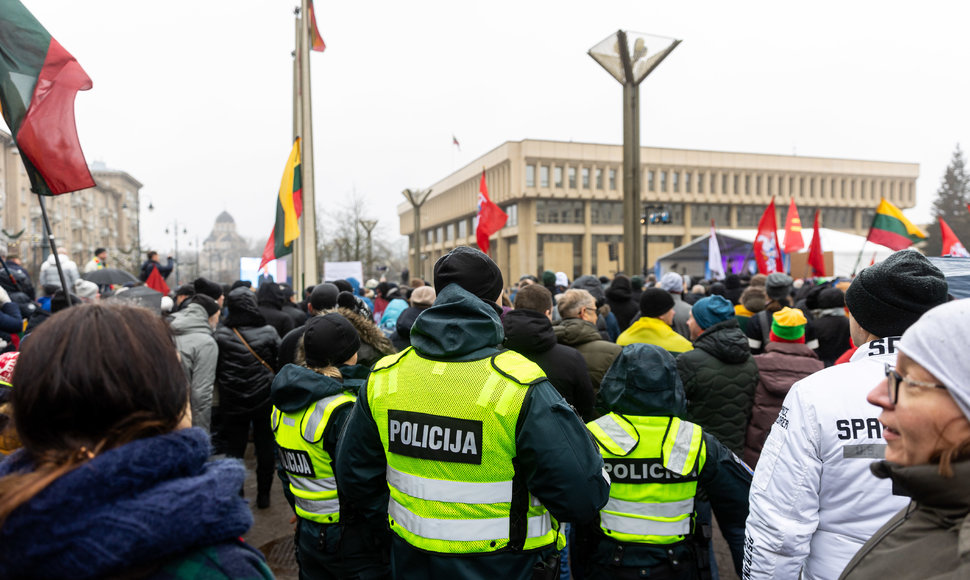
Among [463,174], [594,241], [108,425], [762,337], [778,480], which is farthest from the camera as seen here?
[463,174]

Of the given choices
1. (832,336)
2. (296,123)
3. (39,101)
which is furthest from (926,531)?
(296,123)

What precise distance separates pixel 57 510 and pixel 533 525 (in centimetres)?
157

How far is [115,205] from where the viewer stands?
82.0 meters

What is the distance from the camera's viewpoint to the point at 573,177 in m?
58.7

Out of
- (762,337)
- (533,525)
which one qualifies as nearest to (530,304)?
(533,525)

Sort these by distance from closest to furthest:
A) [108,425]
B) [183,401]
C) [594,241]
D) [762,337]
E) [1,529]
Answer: [1,529], [108,425], [183,401], [762,337], [594,241]

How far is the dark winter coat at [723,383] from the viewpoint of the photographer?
399 cm

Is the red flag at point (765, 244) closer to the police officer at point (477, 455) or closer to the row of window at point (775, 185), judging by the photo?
the police officer at point (477, 455)

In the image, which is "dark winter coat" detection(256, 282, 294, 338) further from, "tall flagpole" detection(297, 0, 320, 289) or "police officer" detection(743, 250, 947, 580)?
"police officer" detection(743, 250, 947, 580)

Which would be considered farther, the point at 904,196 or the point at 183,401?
the point at 904,196

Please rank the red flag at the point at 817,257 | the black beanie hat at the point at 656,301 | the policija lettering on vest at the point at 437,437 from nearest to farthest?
the policija lettering on vest at the point at 437,437 < the black beanie hat at the point at 656,301 < the red flag at the point at 817,257

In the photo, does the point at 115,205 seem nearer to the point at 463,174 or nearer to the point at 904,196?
the point at 463,174

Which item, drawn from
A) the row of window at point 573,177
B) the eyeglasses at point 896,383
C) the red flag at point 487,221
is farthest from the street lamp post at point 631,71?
the row of window at point 573,177

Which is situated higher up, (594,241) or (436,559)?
(594,241)
